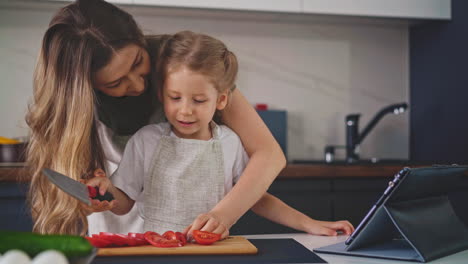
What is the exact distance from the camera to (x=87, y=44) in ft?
3.91

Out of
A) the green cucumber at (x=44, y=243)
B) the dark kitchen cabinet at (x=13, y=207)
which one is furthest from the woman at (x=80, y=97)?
the dark kitchen cabinet at (x=13, y=207)

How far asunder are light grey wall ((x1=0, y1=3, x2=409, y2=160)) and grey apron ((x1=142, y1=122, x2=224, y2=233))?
4.40 feet

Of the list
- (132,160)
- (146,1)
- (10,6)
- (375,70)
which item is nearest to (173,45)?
(132,160)

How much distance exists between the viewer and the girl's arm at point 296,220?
3.85ft

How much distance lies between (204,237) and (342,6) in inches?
70.9

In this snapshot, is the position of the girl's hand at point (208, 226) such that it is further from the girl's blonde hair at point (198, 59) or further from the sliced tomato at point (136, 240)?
the girl's blonde hair at point (198, 59)

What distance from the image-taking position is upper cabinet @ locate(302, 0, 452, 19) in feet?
7.95

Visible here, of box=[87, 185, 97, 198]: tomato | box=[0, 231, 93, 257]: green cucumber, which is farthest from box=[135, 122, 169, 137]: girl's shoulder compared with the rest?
box=[0, 231, 93, 257]: green cucumber

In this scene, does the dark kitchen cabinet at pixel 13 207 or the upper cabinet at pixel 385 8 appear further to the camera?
the upper cabinet at pixel 385 8

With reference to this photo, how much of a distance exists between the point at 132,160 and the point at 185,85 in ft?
0.72

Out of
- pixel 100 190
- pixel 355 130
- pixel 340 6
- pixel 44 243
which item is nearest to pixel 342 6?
pixel 340 6

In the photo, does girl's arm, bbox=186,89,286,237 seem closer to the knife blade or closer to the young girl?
the young girl

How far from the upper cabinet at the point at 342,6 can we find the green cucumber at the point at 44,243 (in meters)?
1.78

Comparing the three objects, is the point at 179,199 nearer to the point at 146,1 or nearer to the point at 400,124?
the point at 146,1
